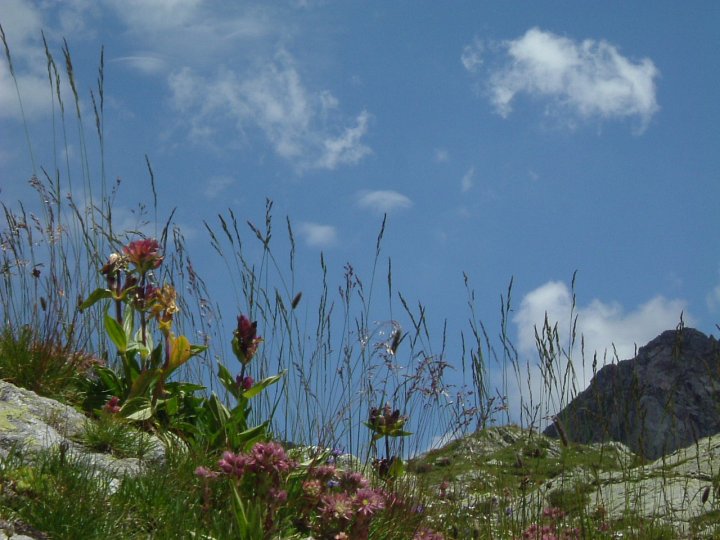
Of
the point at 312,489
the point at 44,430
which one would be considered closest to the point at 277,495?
the point at 312,489

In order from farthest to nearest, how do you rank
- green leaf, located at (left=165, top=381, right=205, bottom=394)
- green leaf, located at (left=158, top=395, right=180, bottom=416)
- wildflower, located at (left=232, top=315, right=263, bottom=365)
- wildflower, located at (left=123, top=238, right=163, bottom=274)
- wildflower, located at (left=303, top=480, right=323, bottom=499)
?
green leaf, located at (left=165, top=381, right=205, bottom=394)
wildflower, located at (left=123, top=238, right=163, bottom=274)
green leaf, located at (left=158, top=395, right=180, bottom=416)
wildflower, located at (left=232, top=315, right=263, bottom=365)
wildflower, located at (left=303, top=480, right=323, bottom=499)

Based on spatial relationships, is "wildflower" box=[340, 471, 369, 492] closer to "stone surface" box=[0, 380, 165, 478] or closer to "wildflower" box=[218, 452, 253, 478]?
"wildflower" box=[218, 452, 253, 478]

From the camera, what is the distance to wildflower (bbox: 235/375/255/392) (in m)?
3.90

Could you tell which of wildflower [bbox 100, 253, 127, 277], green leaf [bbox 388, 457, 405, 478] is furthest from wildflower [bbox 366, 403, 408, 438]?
wildflower [bbox 100, 253, 127, 277]

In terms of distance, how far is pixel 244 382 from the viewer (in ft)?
12.9

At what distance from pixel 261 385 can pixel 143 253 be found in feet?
2.99

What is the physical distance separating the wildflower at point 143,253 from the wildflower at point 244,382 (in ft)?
2.42

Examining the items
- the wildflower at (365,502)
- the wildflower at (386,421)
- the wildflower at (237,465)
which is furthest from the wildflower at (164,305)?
the wildflower at (365,502)

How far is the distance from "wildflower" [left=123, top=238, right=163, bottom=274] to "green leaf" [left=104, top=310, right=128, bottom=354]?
0.29 meters

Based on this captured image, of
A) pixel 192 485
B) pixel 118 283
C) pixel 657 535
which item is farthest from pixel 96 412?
pixel 657 535

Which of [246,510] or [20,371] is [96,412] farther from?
[246,510]

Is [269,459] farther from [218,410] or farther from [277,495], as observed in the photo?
[218,410]

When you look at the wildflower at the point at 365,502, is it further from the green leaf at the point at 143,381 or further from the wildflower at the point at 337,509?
the green leaf at the point at 143,381

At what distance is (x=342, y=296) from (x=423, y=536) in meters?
1.44
